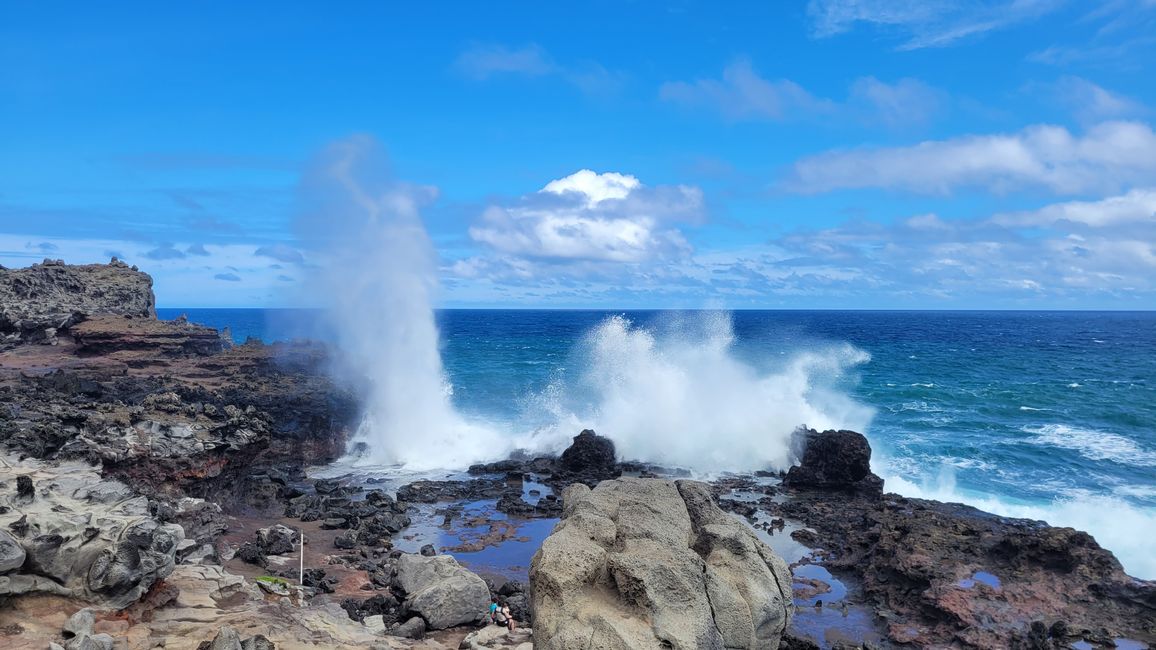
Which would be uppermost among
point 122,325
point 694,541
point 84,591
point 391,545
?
point 122,325

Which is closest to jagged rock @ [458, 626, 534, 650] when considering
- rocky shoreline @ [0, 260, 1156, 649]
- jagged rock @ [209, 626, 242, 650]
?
rocky shoreline @ [0, 260, 1156, 649]

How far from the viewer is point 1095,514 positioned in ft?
69.6

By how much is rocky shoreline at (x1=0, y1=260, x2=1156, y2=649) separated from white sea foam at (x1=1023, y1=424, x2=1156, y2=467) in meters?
11.0

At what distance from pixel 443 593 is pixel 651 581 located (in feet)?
20.5

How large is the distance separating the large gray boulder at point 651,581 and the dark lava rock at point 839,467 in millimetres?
14089

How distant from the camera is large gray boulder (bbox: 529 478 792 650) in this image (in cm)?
A: 780

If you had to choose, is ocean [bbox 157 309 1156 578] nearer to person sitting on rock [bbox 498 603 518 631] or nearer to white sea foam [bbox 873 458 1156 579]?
white sea foam [bbox 873 458 1156 579]

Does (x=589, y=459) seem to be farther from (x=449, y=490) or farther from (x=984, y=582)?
(x=984, y=582)

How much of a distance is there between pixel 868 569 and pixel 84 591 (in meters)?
14.2

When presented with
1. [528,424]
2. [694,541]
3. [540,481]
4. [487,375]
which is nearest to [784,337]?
[487,375]

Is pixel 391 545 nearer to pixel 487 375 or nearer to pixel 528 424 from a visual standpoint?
pixel 528 424

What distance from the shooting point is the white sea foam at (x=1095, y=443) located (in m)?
27.5

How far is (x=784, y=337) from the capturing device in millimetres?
88500

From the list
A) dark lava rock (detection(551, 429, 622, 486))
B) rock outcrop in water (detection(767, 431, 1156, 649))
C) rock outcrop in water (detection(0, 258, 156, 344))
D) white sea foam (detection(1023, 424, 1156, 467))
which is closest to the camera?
rock outcrop in water (detection(767, 431, 1156, 649))
